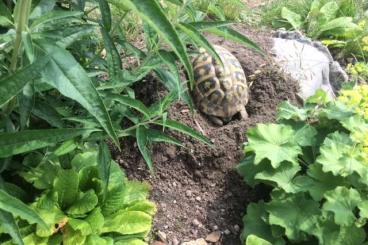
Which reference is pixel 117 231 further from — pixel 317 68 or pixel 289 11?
pixel 289 11

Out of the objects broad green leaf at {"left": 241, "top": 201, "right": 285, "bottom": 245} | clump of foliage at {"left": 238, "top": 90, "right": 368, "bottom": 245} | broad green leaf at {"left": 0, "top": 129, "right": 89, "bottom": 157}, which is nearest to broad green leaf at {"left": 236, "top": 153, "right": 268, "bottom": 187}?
clump of foliage at {"left": 238, "top": 90, "right": 368, "bottom": 245}

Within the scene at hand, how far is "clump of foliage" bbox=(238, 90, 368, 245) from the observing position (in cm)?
273

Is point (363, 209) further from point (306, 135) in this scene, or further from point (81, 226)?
point (81, 226)

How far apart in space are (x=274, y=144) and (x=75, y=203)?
1.14 metres

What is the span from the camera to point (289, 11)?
5133mm

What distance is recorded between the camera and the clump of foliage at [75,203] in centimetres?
257

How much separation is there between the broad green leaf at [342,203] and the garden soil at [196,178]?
1.94 feet

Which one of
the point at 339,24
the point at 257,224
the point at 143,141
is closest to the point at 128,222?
the point at 143,141

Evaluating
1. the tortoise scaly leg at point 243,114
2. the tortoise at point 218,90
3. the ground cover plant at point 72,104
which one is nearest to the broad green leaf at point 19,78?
the ground cover plant at point 72,104

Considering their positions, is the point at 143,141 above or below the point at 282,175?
above

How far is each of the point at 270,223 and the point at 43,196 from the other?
1169 mm

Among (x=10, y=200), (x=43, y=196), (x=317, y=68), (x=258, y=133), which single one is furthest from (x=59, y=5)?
(x=317, y=68)

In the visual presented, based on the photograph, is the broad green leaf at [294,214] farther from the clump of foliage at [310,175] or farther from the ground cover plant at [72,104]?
the ground cover plant at [72,104]

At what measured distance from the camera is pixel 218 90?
365cm
